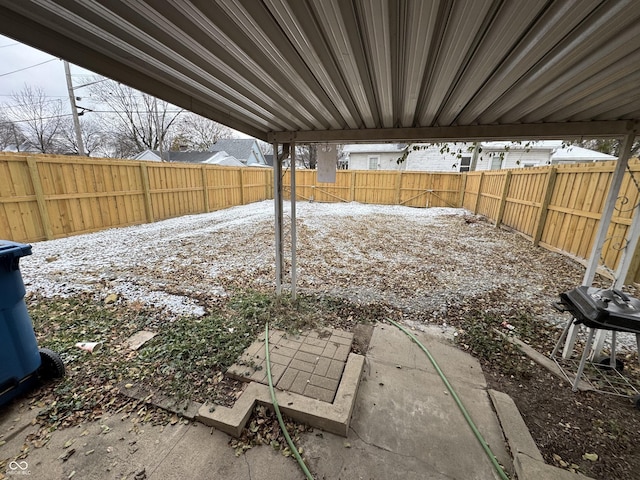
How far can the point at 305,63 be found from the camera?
163cm

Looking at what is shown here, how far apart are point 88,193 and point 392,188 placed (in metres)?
13.2

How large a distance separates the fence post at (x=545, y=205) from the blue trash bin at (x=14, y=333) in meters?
9.17

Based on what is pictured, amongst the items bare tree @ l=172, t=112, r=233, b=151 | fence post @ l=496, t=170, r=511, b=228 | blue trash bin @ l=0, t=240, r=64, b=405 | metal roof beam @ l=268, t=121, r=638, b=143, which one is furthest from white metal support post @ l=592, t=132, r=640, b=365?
bare tree @ l=172, t=112, r=233, b=151

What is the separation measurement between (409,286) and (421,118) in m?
2.92

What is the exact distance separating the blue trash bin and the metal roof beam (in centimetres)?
267

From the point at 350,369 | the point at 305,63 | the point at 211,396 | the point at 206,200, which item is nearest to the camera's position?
the point at 305,63

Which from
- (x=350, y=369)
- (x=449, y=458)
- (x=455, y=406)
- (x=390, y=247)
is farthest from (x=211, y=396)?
(x=390, y=247)

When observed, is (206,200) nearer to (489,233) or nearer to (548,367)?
(489,233)

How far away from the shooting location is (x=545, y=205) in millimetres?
6512

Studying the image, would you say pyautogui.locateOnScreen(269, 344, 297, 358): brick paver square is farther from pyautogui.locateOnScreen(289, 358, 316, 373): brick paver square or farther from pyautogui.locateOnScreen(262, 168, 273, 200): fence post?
pyautogui.locateOnScreen(262, 168, 273, 200): fence post

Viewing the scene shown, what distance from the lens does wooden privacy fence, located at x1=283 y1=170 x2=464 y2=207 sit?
14.3 metres

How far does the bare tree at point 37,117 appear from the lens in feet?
72.6

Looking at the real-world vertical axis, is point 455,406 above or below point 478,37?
below

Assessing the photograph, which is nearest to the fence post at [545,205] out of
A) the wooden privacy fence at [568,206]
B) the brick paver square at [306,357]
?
the wooden privacy fence at [568,206]
